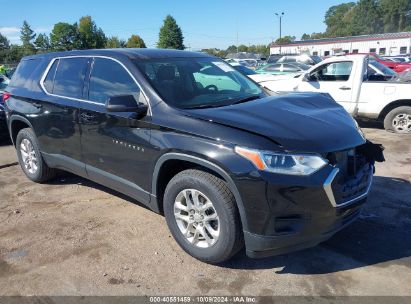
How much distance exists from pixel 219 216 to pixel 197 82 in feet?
5.12

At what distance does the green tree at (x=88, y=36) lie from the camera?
96625 mm

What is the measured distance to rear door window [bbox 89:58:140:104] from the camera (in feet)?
12.5

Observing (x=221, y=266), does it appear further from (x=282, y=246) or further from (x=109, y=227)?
(x=109, y=227)

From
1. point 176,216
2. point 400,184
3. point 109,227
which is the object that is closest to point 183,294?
point 176,216

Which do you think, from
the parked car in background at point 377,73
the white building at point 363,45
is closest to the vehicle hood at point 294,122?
the parked car in background at point 377,73

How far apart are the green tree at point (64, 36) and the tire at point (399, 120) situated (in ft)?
320

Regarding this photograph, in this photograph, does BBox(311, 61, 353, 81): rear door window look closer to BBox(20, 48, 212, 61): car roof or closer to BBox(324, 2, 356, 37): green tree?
BBox(20, 48, 212, 61): car roof

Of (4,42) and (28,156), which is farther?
(4,42)

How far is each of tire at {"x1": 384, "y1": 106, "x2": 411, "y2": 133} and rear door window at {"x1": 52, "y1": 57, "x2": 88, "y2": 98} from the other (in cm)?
646

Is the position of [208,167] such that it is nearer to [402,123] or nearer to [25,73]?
[25,73]

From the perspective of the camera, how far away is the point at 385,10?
138 m

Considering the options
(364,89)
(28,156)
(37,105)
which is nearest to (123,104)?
(37,105)

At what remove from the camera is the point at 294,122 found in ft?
10.6

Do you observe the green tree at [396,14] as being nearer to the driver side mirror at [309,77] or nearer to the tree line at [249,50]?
the tree line at [249,50]
